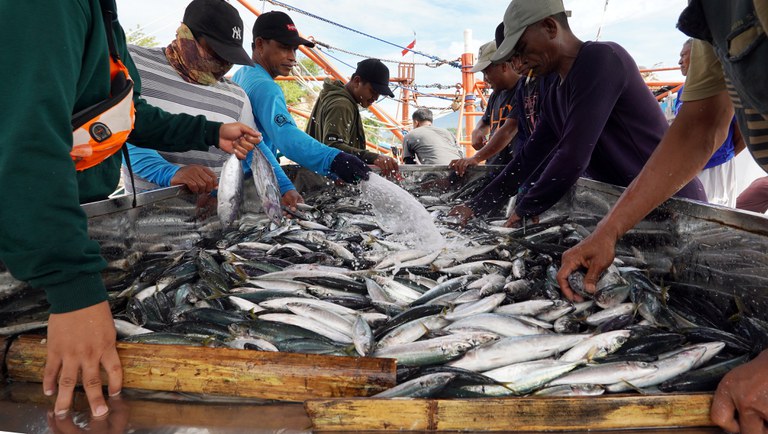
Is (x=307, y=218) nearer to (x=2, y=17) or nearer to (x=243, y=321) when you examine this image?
(x=243, y=321)

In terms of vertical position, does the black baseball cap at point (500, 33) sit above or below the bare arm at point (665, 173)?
above

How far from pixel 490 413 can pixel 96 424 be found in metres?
1.08

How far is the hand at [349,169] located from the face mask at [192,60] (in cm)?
116

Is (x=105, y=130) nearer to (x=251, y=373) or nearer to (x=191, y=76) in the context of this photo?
(x=251, y=373)

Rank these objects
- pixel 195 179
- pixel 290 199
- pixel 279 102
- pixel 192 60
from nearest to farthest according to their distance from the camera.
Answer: pixel 195 179 → pixel 192 60 → pixel 290 199 → pixel 279 102

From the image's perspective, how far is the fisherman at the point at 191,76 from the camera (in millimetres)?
3127

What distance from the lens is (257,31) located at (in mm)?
→ 4457

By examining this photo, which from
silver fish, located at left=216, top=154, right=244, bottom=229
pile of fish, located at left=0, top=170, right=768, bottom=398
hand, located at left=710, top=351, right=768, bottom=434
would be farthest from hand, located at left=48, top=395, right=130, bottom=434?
silver fish, located at left=216, top=154, right=244, bottom=229

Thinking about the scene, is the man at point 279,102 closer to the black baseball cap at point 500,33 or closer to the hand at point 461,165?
the hand at point 461,165

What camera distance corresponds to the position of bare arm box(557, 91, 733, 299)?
6.59 ft

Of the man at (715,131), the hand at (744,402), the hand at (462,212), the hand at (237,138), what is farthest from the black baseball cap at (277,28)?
the hand at (744,402)

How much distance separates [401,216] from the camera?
366 centimetres

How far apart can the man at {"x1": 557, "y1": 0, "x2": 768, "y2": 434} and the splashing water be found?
1241 millimetres

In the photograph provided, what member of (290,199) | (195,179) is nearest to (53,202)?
(195,179)
